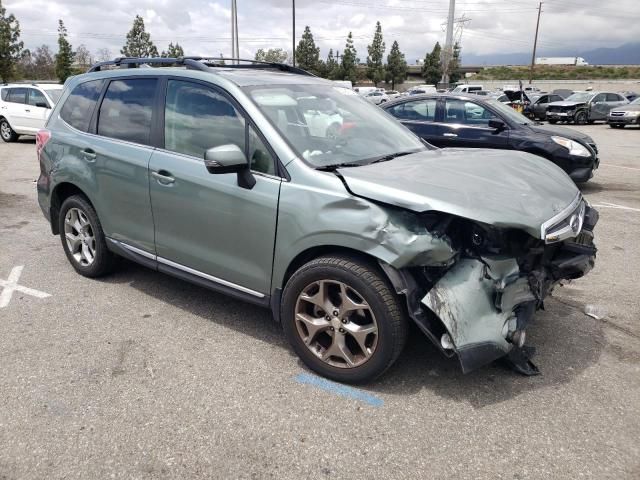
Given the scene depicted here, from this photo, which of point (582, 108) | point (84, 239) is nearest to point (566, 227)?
point (84, 239)

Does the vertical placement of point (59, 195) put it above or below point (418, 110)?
below

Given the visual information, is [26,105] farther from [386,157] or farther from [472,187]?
[472,187]

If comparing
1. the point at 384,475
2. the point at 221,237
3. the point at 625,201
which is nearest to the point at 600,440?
the point at 384,475

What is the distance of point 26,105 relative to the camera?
15.8 meters

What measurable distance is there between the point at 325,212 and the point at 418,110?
274 inches

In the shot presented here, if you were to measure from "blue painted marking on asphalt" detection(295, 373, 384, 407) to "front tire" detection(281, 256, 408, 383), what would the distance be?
4cm

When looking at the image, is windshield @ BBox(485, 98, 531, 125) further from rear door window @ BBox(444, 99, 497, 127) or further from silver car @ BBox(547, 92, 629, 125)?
silver car @ BBox(547, 92, 629, 125)

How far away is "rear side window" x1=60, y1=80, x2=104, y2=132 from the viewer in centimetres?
447

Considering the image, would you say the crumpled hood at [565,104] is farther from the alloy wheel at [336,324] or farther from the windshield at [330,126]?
the alloy wheel at [336,324]

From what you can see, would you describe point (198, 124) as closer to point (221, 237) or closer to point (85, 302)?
point (221, 237)

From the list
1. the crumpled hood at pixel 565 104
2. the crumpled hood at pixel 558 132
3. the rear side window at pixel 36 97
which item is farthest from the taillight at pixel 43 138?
the crumpled hood at pixel 565 104

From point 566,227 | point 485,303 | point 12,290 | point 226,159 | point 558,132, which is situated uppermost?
point 226,159

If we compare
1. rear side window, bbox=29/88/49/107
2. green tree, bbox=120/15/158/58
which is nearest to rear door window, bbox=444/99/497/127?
rear side window, bbox=29/88/49/107

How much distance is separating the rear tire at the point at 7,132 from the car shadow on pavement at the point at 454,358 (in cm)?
1469
